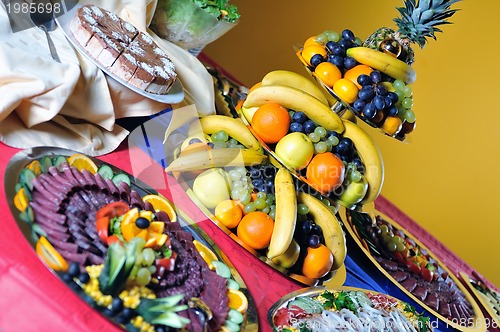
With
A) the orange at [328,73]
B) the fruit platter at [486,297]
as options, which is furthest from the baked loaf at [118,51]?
the fruit platter at [486,297]

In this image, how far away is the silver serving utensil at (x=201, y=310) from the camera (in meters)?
0.87

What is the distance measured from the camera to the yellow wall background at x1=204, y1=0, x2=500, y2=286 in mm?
2898

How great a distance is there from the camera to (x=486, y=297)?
1853 mm

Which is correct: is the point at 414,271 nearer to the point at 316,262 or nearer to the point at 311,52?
the point at 316,262

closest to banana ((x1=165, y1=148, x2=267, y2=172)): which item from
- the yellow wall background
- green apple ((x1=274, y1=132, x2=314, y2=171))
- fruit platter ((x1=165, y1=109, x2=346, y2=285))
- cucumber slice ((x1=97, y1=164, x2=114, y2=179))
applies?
fruit platter ((x1=165, y1=109, x2=346, y2=285))

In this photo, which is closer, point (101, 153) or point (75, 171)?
point (75, 171)

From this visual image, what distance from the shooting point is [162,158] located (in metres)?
1.36

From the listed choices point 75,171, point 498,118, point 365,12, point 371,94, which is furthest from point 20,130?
point 498,118

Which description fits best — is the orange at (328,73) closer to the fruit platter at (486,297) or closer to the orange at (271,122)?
the orange at (271,122)

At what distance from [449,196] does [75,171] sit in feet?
8.65

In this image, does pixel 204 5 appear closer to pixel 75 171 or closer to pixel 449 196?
pixel 75 171

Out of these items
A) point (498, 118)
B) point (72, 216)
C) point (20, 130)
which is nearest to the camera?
point (72, 216)

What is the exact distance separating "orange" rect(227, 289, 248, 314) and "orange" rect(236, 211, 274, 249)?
0.70ft

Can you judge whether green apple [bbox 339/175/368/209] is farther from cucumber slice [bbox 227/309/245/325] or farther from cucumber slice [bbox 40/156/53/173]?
cucumber slice [bbox 40/156/53/173]
